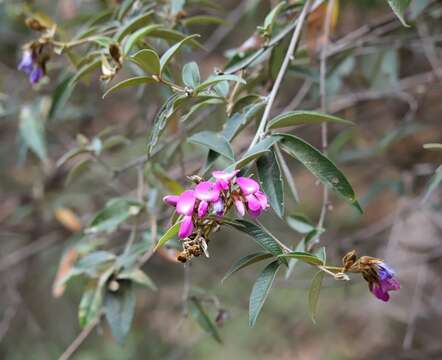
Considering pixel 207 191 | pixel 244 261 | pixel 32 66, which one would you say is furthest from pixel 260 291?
pixel 32 66

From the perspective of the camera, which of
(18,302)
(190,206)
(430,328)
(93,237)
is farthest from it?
(430,328)

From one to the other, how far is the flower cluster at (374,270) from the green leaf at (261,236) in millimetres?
77

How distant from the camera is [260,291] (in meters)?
0.72

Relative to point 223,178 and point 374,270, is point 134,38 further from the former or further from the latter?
point 374,270

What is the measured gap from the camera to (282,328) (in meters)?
2.20

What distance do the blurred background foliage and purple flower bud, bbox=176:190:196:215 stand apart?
557 millimetres

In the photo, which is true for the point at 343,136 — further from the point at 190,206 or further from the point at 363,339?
the point at 363,339

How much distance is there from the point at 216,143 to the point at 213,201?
169 mm

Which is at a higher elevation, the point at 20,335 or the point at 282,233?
the point at 282,233

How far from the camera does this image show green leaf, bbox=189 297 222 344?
1.14 metres

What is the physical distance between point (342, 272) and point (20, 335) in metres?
1.74

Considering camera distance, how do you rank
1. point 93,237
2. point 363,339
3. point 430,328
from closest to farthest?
point 93,237
point 430,328
point 363,339

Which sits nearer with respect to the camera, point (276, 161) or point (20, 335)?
point (276, 161)

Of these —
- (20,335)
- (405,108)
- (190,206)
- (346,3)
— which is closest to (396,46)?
(346,3)
